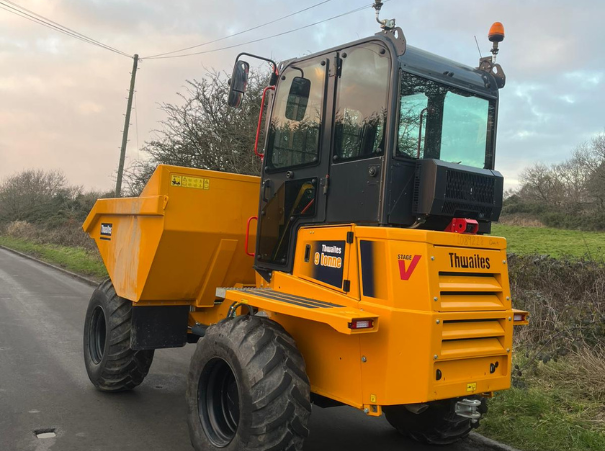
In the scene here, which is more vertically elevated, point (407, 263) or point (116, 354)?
point (407, 263)

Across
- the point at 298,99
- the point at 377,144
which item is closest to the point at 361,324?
the point at 377,144

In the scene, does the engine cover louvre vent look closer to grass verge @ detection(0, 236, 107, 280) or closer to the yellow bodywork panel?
the yellow bodywork panel

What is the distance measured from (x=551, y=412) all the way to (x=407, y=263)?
2882 millimetres

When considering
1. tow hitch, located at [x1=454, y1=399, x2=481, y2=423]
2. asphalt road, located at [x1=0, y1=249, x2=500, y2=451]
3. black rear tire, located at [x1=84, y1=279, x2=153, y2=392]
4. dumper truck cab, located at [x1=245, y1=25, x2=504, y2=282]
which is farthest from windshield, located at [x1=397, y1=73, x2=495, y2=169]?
black rear tire, located at [x1=84, y1=279, x2=153, y2=392]

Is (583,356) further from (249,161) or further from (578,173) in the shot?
(578,173)

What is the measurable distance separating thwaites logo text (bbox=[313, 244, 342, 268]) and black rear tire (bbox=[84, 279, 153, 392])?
8.18ft

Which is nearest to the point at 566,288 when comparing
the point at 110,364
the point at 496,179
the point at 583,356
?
the point at 583,356

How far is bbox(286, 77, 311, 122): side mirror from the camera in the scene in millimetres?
3933

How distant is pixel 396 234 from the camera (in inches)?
121

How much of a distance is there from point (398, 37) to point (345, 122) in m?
0.62

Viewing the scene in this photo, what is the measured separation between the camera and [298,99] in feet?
13.1

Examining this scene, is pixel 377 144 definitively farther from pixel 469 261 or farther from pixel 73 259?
pixel 73 259

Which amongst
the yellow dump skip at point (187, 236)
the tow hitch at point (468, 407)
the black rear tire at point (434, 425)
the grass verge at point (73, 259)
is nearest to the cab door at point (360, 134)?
the tow hitch at point (468, 407)

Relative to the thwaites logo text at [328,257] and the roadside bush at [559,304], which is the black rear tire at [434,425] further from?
the roadside bush at [559,304]
